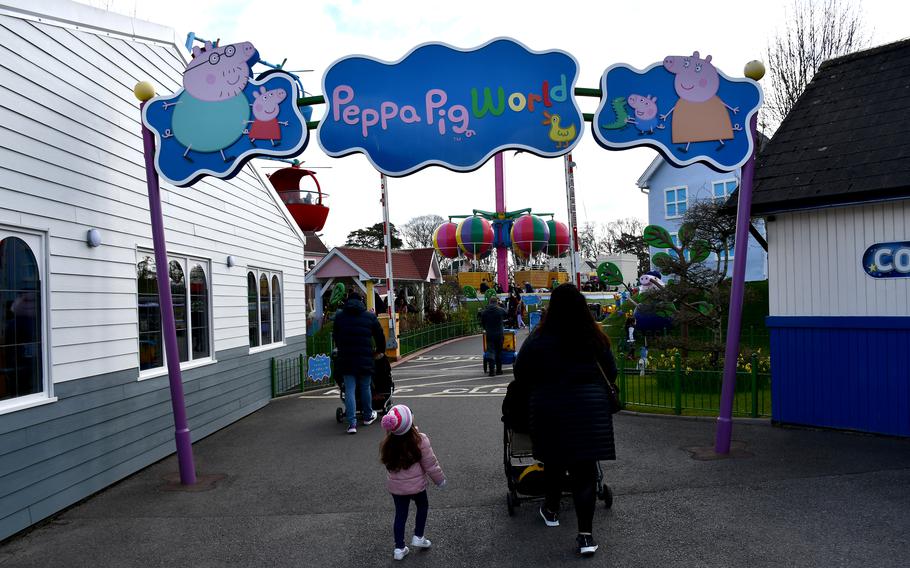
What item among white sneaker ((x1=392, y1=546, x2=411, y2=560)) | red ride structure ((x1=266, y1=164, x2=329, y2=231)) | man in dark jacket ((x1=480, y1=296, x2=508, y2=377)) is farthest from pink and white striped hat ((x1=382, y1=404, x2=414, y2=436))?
red ride structure ((x1=266, y1=164, x2=329, y2=231))

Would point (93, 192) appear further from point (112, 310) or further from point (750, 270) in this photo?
point (750, 270)

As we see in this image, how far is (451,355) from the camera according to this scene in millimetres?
23078

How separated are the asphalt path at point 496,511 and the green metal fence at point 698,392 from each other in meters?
0.78

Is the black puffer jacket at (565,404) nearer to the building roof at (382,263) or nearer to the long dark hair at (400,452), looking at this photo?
the long dark hair at (400,452)

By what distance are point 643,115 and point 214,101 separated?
14.6 ft

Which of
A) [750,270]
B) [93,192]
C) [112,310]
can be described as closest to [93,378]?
[112,310]

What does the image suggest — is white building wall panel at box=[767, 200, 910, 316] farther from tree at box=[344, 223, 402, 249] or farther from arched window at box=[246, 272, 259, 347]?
tree at box=[344, 223, 402, 249]

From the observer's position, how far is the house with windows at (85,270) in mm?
5910

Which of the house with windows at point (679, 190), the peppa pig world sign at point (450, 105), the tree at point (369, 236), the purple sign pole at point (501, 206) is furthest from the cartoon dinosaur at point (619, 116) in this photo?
the tree at point (369, 236)

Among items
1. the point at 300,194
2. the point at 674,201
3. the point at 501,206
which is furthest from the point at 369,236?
the point at 300,194

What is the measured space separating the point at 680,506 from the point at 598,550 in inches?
50.2

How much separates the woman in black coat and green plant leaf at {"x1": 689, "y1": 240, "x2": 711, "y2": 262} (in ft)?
36.6

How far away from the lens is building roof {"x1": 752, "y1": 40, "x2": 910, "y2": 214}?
809 cm

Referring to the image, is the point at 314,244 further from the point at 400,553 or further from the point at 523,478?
the point at 400,553
